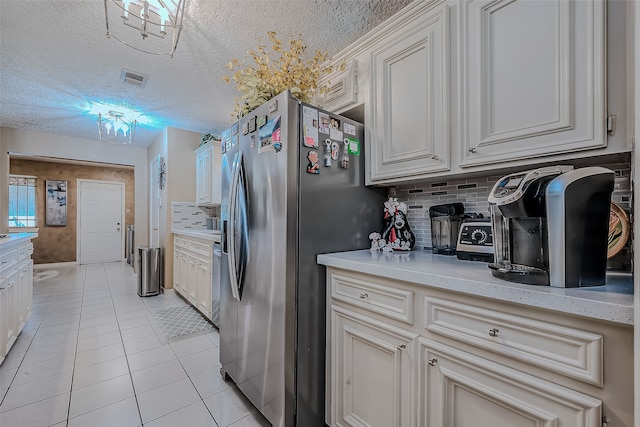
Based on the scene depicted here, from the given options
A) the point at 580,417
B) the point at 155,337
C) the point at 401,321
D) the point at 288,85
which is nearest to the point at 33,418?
the point at 155,337

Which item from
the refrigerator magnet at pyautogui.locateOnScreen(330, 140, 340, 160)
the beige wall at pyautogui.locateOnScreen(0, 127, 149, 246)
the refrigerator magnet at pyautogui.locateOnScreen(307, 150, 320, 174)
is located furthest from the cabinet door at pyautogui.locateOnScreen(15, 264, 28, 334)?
the refrigerator magnet at pyautogui.locateOnScreen(330, 140, 340, 160)

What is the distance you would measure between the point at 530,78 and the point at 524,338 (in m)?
1.00

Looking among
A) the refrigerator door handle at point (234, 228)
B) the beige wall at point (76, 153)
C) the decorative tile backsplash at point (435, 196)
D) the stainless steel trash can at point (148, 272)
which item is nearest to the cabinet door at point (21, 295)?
the stainless steel trash can at point (148, 272)

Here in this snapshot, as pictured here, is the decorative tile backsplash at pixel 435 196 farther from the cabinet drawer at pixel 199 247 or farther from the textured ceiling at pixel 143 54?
the cabinet drawer at pixel 199 247

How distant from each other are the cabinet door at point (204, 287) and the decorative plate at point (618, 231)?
2.95m

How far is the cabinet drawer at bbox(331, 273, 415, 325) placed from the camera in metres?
1.12

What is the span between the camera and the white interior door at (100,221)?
21.1 ft

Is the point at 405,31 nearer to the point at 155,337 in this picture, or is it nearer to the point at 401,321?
the point at 401,321

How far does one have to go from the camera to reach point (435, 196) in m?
1.77

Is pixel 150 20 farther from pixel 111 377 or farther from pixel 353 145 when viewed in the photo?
pixel 111 377

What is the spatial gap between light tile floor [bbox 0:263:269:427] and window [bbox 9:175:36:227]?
395cm

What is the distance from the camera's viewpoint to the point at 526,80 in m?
1.13

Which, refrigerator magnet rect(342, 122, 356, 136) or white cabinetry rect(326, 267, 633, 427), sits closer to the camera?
white cabinetry rect(326, 267, 633, 427)

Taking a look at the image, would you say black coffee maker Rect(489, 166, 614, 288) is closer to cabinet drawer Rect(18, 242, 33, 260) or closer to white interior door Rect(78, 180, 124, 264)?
cabinet drawer Rect(18, 242, 33, 260)
